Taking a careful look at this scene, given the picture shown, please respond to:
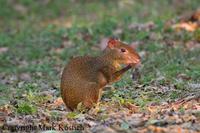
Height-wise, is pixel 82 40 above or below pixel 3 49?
above

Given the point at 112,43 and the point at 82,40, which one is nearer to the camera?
the point at 112,43

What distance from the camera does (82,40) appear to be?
38.5ft

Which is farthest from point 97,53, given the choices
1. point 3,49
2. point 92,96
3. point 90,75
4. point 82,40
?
point 92,96

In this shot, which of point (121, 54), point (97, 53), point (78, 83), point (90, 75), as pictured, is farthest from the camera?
point (97, 53)

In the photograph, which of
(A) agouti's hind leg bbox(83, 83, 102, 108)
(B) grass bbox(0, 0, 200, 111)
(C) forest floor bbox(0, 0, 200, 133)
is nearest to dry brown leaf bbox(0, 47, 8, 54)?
(C) forest floor bbox(0, 0, 200, 133)

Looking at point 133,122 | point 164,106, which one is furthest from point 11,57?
point 133,122

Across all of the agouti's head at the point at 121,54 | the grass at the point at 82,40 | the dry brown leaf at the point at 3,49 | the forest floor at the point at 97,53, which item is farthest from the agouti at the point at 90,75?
the dry brown leaf at the point at 3,49

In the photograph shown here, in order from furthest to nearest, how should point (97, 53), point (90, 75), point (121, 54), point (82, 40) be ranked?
point (82, 40)
point (97, 53)
point (121, 54)
point (90, 75)

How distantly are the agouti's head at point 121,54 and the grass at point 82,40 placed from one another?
39 centimetres

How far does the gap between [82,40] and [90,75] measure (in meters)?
5.05

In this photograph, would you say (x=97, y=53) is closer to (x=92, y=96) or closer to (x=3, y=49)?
(x=3, y=49)

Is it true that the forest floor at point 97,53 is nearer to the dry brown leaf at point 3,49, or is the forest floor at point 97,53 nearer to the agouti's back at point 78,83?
the dry brown leaf at point 3,49

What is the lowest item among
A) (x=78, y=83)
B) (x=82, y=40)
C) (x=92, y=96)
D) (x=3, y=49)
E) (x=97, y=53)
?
(x=92, y=96)

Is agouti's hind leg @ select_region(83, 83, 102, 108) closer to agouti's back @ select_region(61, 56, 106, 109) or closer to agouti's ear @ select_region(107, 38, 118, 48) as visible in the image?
agouti's back @ select_region(61, 56, 106, 109)
